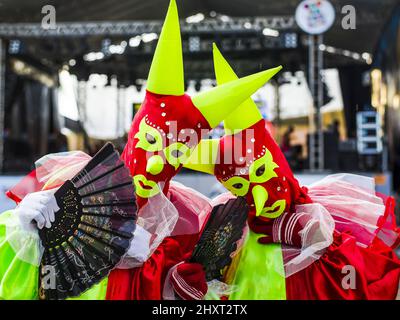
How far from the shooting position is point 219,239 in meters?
1.74

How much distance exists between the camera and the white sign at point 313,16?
19.8ft

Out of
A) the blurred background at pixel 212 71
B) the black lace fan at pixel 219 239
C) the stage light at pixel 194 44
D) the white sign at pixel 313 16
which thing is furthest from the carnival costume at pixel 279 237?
the stage light at pixel 194 44

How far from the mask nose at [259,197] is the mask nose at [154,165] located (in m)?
0.39

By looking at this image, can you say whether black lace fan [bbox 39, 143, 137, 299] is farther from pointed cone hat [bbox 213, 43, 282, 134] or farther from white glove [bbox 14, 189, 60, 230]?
pointed cone hat [bbox 213, 43, 282, 134]

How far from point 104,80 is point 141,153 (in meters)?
8.43

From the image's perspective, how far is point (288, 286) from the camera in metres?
1.89

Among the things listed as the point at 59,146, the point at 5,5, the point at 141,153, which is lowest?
the point at 59,146

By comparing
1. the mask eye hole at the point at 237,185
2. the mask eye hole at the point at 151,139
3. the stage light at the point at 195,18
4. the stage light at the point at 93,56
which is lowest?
the mask eye hole at the point at 237,185

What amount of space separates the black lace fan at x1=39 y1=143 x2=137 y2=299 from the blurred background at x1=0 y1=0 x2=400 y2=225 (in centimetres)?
366

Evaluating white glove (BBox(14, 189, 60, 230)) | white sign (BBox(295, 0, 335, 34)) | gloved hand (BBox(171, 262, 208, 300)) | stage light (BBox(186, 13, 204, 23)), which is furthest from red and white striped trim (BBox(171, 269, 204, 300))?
stage light (BBox(186, 13, 204, 23))

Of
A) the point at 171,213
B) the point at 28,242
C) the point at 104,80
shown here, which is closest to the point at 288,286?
the point at 171,213

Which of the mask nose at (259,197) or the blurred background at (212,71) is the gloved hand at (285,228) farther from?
the blurred background at (212,71)

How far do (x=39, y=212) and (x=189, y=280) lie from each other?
21.1 inches
